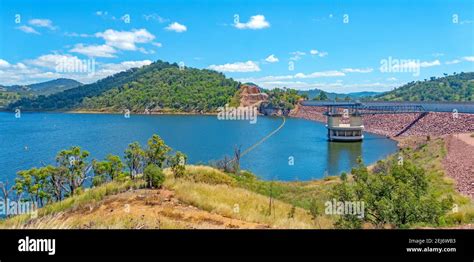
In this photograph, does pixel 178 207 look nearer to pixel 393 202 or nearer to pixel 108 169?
pixel 393 202

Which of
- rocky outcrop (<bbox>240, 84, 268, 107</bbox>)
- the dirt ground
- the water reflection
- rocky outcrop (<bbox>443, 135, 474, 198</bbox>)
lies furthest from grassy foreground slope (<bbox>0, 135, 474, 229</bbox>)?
rocky outcrop (<bbox>240, 84, 268, 107</bbox>)

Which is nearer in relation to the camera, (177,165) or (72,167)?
(177,165)

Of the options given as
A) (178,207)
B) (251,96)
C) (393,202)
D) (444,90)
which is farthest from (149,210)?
(251,96)

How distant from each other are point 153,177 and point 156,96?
472 feet

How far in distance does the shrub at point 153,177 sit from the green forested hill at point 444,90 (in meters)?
115

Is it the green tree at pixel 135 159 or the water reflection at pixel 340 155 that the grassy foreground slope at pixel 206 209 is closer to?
the green tree at pixel 135 159

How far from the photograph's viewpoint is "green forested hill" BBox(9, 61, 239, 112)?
144m

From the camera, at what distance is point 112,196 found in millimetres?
12570

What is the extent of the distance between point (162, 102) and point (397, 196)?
14183 centimetres

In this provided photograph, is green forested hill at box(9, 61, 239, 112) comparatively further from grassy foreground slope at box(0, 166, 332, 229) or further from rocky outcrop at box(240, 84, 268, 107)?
grassy foreground slope at box(0, 166, 332, 229)

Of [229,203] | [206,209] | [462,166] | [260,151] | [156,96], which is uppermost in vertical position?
[156,96]

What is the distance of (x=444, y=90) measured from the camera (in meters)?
119
